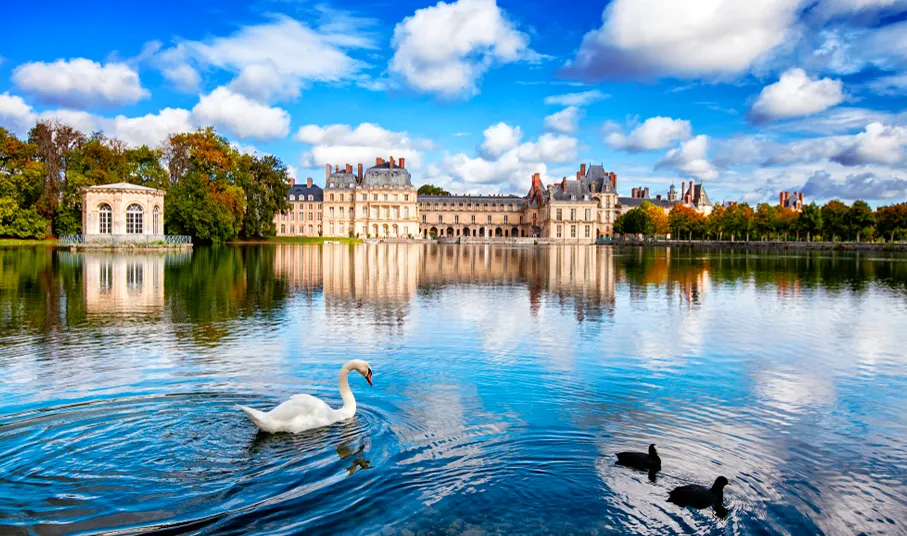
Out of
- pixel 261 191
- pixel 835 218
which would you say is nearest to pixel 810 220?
pixel 835 218

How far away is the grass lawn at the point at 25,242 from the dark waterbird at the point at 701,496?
48.9 m

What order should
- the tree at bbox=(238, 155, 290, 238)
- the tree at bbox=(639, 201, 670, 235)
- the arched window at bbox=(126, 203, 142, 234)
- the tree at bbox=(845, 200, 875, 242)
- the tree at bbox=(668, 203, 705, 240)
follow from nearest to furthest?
the arched window at bbox=(126, 203, 142, 234) → the tree at bbox=(238, 155, 290, 238) → the tree at bbox=(845, 200, 875, 242) → the tree at bbox=(668, 203, 705, 240) → the tree at bbox=(639, 201, 670, 235)

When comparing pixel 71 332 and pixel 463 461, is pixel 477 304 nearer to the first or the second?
pixel 71 332

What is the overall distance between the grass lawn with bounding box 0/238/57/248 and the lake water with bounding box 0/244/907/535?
35.9 metres

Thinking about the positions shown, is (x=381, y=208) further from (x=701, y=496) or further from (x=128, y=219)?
(x=701, y=496)

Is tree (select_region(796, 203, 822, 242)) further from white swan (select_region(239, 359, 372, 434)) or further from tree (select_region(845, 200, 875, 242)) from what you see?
white swan (select_region(239, 359, 372, 434))

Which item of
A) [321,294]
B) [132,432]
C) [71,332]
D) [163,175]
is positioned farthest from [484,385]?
[163,175]

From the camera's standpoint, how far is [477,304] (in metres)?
17.1

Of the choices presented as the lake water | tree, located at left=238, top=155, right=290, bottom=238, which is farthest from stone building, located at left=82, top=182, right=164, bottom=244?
the lake water

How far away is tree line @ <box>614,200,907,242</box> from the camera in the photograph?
7212 centimetres

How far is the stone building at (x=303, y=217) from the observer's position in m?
109

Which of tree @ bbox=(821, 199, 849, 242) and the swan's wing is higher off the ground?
tree @ bbox=(821, 199, 849, 242)

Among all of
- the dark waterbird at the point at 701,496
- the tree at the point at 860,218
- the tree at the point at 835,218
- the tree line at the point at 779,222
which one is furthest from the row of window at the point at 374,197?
the dark waterbird at the point at 701,496

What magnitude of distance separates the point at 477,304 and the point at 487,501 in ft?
39.0
